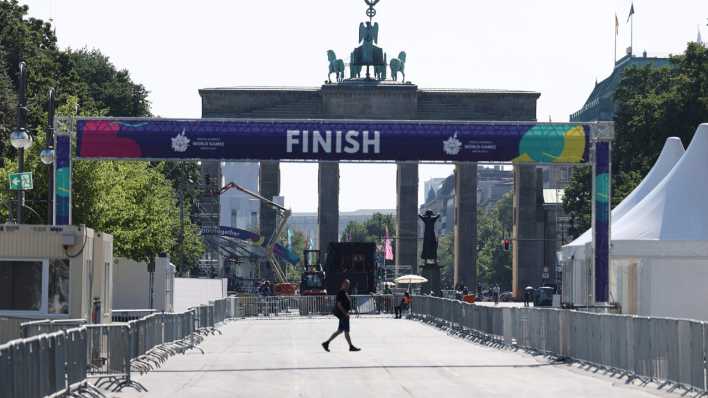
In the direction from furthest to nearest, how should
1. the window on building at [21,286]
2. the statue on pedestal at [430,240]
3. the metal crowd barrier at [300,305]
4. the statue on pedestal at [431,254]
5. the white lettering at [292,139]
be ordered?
1. the statue on pedestal at [430,240]
2. the statue on pedestal at [431,254]
3. the metal crowd barrier at [300,305]
4. the white lettering at [292,139]
5. the window on building at [21,286]

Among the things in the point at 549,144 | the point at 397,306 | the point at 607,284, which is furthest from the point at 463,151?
the point at 397,306

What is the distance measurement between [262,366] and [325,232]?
249 ft

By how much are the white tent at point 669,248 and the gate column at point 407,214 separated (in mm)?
62552

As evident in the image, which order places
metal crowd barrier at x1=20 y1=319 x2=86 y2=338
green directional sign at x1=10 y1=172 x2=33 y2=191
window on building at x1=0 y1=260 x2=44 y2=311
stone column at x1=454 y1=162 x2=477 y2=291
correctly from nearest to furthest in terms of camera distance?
1. metal crowd barrier at x1=20 y1=319 x2=86 y2=338
2. window on building at x1=0 y1=260 x2=44 y2=311
3. green directional sign at x1=10 y1=172 x2=33 y2=191
4. stone column at x1=454 y1=162 x2=477 y2=291

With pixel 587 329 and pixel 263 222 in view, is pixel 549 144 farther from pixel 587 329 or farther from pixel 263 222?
pixel 263 222

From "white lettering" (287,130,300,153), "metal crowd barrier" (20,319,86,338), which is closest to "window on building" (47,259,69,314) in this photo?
"metal crowd barrier" (20,319,86,338)

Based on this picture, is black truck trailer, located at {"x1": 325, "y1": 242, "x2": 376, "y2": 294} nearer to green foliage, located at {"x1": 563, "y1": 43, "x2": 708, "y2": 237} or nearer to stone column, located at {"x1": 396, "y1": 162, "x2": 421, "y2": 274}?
green foliage, located at {"x1": 563, "y1": 43, "x2": 708, "y2": 237}

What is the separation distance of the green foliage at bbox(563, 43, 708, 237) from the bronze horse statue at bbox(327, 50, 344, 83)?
18.4m

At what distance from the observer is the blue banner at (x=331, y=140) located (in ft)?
133

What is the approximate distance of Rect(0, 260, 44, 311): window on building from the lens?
30250 mm

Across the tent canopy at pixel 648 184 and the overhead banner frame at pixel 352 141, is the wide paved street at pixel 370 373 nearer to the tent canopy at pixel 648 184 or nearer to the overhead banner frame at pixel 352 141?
the overhead banner frame at pixel 352 141

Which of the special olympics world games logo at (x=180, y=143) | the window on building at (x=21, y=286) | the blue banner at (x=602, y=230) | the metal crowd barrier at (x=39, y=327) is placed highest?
the special olympics world games logo at (x=180, y=143)

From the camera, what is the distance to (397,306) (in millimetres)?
68438

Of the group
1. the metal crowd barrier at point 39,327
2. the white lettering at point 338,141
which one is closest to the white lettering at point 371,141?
the white lettering at point 338,141
